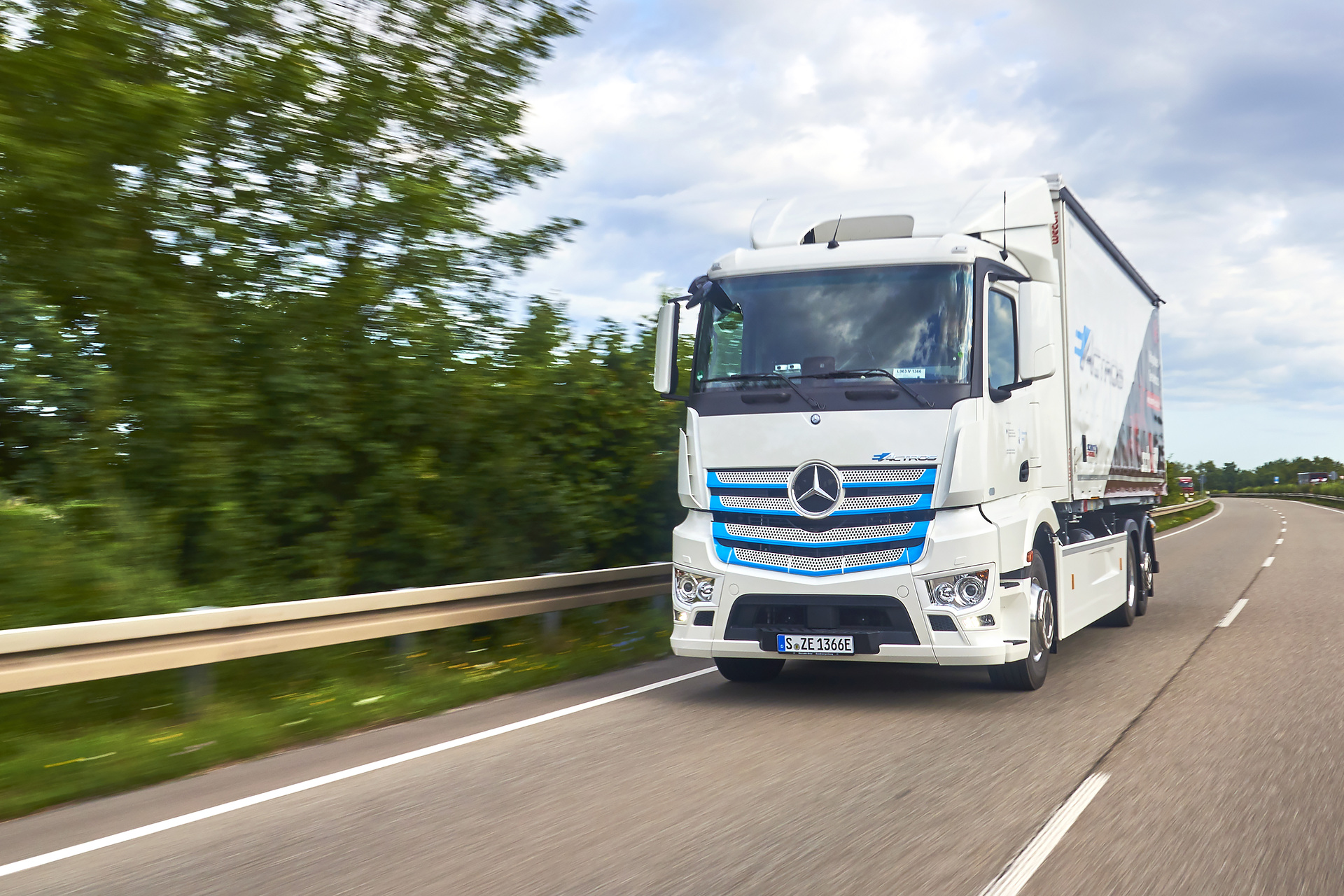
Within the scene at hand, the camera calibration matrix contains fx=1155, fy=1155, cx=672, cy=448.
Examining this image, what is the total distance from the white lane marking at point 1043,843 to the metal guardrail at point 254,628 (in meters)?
4.93

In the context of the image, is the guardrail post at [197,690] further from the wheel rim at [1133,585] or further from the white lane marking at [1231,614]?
the white lane marking at [1231,614]

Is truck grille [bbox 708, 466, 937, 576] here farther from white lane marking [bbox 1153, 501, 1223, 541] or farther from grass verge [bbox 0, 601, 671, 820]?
white lane marking [bbox 1153, 501, 1223, 541]

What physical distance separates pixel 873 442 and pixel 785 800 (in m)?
2.96

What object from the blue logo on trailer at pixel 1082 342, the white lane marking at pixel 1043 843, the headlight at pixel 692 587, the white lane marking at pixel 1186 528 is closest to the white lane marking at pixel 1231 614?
the blue logo on trailer at pixel 1082 342

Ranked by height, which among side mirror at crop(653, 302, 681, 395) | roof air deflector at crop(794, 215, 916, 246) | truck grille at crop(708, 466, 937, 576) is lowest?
truck grille at crop(708, 466, 937, 576)

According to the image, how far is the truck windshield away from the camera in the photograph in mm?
7945

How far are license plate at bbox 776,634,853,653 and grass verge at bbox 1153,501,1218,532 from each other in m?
31.1

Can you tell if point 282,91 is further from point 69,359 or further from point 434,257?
point 69,359

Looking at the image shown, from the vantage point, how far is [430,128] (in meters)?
10.7

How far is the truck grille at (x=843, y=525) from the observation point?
7.74 meters

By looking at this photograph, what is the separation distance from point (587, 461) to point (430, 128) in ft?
12.7

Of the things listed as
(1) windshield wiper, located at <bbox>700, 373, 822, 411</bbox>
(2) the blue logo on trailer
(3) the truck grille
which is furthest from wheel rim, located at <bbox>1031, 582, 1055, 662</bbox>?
(2) the blue logo on trailer

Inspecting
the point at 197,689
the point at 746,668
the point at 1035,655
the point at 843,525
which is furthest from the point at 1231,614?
the point at 197,689

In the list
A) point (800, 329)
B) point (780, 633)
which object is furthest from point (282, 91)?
point (780, 633)
